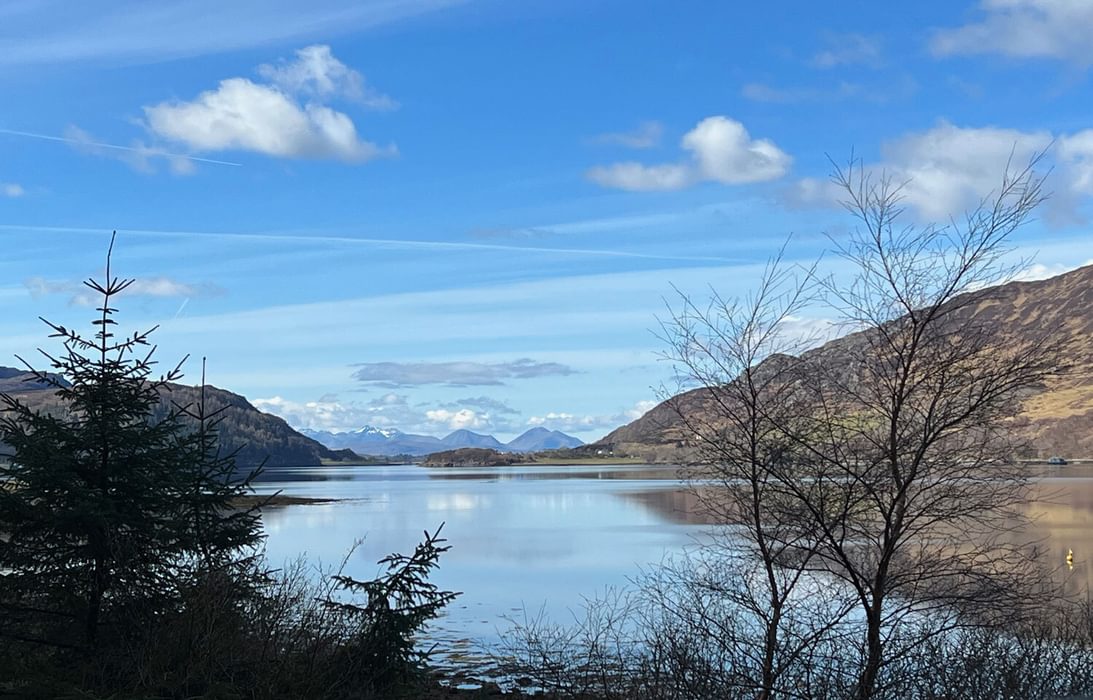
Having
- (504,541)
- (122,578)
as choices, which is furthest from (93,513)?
(504,541)

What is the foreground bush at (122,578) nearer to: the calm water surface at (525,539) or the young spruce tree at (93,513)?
the young spruce tree at (93,513)

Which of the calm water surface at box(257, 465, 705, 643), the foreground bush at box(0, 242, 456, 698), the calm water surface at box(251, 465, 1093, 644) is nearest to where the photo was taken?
the foreground bush at box(0, 242, 456, 698)

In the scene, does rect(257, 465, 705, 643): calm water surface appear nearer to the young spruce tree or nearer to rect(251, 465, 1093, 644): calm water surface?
rect(251, 465, 1093, 644): calm water surface

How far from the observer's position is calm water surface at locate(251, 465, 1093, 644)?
31500 mm

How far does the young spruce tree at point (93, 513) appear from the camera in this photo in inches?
487

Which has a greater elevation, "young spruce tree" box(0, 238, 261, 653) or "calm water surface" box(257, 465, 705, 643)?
"young spruce tree" box(0, 238, 261, 653)

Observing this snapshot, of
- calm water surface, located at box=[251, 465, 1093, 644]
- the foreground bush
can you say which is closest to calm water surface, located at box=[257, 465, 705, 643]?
calm water surface, located at box=[251, 465, 1093, 644]

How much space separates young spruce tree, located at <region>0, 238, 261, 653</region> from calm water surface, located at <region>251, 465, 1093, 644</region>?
27.1 ft

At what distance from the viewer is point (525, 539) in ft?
167

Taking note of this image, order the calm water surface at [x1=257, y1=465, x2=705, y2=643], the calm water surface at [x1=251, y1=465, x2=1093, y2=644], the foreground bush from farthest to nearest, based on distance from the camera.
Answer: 1. the calm water surface at [x1=257, y1=465, x2=705, y2=643]
2. the calm water surface at [x1=251, y1=465, x2=1093, y2=644]
3. the foreground bush

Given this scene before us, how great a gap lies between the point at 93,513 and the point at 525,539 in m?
39.8

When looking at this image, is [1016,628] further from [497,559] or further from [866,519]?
[497,559]

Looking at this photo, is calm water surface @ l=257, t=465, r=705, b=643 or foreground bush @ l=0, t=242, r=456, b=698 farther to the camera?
calm water surface @ l=257, t=465, r=705, b=643

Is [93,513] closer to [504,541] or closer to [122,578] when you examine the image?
[122,578]
